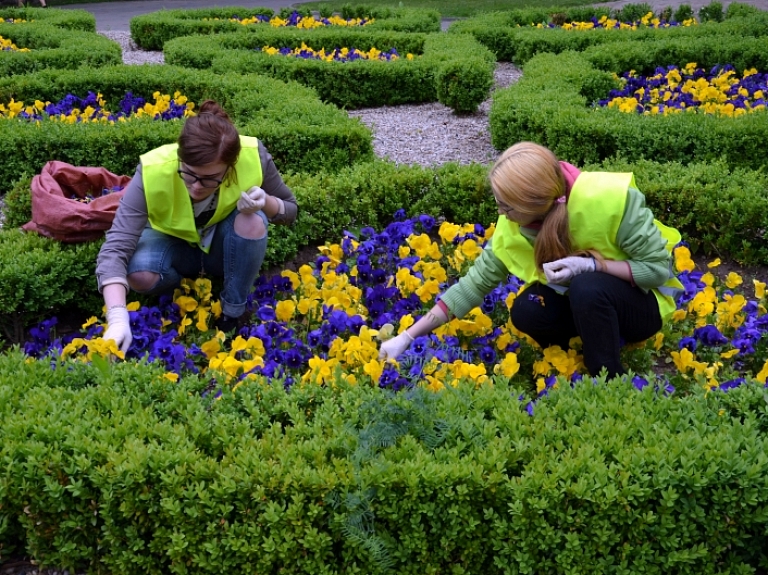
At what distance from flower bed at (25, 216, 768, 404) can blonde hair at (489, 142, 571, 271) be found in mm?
599

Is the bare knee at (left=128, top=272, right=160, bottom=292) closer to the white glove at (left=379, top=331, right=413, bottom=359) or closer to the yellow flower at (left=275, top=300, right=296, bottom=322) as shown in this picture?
the yellow flower at (left=275, top=300, right=296, bottom=322)

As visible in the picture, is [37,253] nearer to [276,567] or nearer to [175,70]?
[276,567]

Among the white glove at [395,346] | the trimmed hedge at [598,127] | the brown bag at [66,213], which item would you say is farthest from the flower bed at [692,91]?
the brown bag at [66,213]

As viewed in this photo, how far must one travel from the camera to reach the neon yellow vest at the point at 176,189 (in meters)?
3.74

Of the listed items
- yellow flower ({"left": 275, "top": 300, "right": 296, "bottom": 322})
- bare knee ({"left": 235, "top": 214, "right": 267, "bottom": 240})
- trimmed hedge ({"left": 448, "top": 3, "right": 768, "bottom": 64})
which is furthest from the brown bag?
trimmed hedge ({"left": 448, "top": 3, "right": 768, "bottom": 64})

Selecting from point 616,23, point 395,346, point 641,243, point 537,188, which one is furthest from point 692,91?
point 395,346

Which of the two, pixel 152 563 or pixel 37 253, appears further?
pixel 37 253

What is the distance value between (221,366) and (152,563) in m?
0.97

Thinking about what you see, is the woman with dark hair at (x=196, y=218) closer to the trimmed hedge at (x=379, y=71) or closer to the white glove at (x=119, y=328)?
the white glove at (x=119, y=328)

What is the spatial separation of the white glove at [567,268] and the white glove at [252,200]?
1.42 metres

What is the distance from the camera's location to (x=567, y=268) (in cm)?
325

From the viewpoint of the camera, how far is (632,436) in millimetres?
2721

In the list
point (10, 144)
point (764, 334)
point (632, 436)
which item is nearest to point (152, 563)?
point (632, 436)

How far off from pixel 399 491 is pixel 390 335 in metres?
1.34
